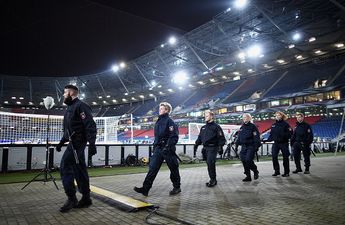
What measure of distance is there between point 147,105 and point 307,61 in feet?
106

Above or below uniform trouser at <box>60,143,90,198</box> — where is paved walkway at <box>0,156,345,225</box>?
below

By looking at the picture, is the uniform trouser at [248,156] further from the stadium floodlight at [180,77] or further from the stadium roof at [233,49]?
the stadium floodlight at [180,77]

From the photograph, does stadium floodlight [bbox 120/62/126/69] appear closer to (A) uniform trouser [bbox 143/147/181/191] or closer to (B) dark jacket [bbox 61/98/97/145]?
(A) uniform trouser [bbox 143/147/181/191]

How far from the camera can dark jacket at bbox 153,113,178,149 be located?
5.91 metres

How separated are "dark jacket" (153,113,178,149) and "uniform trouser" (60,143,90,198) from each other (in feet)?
5.53

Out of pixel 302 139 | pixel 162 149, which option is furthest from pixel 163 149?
pixel 302 139

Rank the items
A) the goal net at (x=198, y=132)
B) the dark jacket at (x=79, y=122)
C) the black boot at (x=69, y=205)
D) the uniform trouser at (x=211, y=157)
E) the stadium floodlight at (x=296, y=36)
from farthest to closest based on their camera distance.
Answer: the stadium floodlight at (x=296, y=36) → the goal net at (x=198, y=132) → the uniform trouser at (x=211, y=157) → the dark jacket at (x=79, y=122) → the black boot at (x=69, y=205)

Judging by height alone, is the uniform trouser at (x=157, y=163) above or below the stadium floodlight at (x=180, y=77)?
below

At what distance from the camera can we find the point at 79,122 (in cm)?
481

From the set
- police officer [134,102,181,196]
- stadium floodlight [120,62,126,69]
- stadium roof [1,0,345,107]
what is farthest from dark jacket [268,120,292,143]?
stadium floodlight [120,62,126,69]

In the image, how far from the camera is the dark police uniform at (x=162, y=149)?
579cm

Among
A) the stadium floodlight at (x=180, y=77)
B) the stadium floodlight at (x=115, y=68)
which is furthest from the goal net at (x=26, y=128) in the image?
the stadium floodlight at (x=115, y=68)

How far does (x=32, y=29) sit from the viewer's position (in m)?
25.7

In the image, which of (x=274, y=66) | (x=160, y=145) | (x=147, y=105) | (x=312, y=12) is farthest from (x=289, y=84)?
(x=160, y=145)
